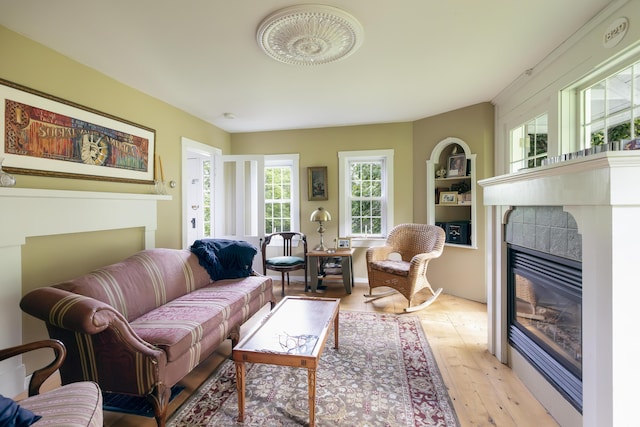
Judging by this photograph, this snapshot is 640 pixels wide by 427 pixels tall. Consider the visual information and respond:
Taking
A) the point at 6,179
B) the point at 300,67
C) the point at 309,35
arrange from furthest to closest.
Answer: the point at 300,67 → the point at 309,35 → the point at 6,179

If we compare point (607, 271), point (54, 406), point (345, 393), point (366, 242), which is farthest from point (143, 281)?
point (366, 242)

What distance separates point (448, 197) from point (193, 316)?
344 cm

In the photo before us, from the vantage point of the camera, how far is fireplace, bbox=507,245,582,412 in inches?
59.8

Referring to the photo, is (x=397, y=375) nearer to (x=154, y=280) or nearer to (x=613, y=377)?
(x=613, y=377)

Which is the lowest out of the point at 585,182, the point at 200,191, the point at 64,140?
the point at 585,182

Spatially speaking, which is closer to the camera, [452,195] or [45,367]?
[45,367]

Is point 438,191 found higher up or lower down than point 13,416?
higher up

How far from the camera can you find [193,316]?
78.0 inches

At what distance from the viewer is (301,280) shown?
4633 mm

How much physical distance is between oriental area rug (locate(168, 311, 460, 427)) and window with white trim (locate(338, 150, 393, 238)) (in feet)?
7.25

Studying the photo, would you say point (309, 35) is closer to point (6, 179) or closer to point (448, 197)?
point (6, 179)

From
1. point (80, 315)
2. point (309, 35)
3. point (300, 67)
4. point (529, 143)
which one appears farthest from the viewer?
point (529, 143)

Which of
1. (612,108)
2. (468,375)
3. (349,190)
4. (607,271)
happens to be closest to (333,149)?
(349,190)

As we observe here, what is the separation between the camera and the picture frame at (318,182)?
453cm
